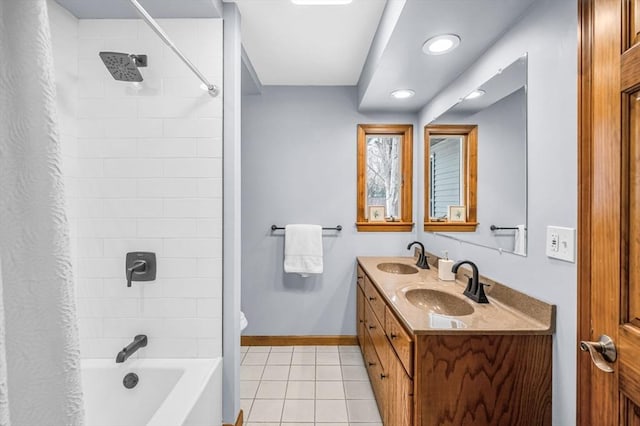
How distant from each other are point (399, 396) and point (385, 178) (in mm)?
1996

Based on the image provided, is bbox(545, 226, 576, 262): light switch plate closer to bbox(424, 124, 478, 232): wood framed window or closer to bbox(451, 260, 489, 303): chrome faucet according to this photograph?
bbox(451, 260, 489, 303): chrome faucet

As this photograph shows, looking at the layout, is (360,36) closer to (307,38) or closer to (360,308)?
(307,38)

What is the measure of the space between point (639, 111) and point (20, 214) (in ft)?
4.33

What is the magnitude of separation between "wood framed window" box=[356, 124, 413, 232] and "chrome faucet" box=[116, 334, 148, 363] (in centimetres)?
187

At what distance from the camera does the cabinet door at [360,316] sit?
2615 millimetres

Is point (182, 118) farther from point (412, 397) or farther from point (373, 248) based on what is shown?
point (373, 248)

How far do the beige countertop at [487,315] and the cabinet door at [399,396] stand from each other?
237mm

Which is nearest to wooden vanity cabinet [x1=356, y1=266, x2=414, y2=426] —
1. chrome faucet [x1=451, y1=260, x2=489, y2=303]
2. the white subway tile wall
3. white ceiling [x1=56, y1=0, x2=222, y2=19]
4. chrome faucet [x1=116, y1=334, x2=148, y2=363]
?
chrome faucet [x1=451, y1=260, x2=489, y2=303]

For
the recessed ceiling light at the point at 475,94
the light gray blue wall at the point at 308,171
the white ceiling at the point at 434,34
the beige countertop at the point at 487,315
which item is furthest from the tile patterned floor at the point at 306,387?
the white ceiling at the point at 434,34

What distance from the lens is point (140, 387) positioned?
1591mm

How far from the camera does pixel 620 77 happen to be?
0.90 metres

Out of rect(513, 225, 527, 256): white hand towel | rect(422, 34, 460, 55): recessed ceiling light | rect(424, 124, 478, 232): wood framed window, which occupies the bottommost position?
rect(513, 225, 527, 256): white hand towel

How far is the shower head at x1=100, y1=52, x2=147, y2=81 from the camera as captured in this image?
1483 millimetres

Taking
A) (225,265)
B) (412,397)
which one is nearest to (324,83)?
(225,265)
